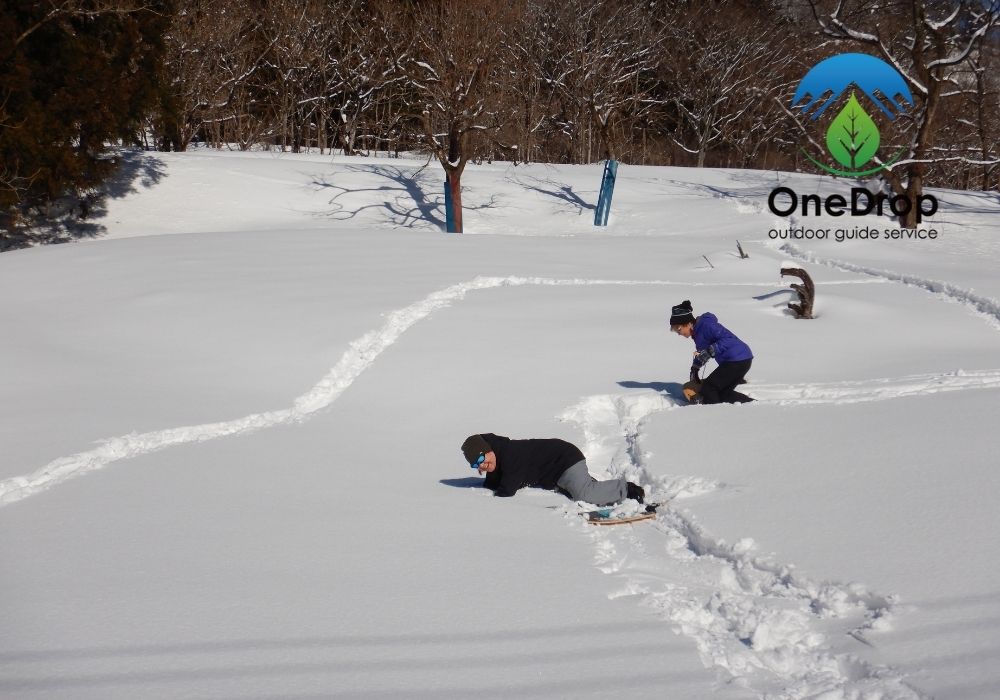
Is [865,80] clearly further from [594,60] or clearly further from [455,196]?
[455,196]

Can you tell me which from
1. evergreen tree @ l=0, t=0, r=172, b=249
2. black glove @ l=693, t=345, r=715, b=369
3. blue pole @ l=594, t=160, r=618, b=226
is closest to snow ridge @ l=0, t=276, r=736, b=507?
black glove @ l=693, t=345, r=715, b=369

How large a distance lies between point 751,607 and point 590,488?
2.21 meters

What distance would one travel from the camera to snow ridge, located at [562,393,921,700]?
3975 mm

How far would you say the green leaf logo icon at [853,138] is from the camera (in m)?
27.2

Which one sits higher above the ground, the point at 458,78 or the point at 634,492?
the point at 458,78

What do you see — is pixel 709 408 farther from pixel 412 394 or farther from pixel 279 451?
pixel 279 451

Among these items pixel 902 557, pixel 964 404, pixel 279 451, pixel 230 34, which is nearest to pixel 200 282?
pixel 279 451

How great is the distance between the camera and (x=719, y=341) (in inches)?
373

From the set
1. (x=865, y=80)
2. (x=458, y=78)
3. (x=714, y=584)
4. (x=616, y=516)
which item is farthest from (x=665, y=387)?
(x=865, y=80)

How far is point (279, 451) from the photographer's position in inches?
327

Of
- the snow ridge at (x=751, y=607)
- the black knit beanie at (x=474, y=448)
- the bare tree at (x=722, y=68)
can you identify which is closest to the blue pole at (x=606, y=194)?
the bare tree at (x=722, y=68)

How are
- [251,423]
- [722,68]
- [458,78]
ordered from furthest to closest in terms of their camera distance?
[722,68] → [458,78] → [251,423]

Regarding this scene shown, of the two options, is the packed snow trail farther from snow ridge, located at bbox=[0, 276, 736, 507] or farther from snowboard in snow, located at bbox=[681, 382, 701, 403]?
snowboard in snow, located at bbox=[681, 382, 701, 403]

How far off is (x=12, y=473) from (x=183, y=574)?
3.14 m
